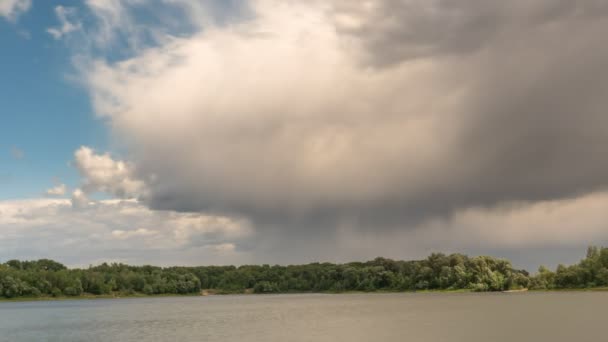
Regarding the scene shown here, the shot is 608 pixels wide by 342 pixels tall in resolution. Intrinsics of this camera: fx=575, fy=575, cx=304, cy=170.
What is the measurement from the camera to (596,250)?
19612 centimetres

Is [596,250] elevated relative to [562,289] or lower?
elevated

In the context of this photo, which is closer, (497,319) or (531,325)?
(531,325)

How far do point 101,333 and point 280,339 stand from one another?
29.3m

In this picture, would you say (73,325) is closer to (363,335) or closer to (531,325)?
(363,335)

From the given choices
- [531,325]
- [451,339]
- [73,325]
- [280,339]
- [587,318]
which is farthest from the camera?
[73,325]

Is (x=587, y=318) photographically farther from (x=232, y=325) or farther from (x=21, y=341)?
(x=21, y=341)

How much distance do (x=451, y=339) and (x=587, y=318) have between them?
28.3 metres

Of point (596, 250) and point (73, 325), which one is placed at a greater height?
point (596, 250)

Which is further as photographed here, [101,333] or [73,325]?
[73,325]

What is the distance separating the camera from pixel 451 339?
57250 millimetres

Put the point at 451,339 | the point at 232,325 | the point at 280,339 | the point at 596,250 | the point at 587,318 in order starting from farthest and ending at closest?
the point at 596,250
the point at 232,325
the point at 587,318
the point at 280,339
the point at 451,339

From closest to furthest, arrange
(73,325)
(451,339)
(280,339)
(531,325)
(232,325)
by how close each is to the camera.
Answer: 1. (451,339)
2. (280,339)
3. (531,325)
4. (232,325)
5. (73,325)

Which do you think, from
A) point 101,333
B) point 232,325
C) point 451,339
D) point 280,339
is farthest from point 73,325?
point 451,339

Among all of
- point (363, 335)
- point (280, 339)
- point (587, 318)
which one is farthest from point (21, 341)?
point (587, 318)
